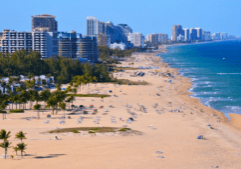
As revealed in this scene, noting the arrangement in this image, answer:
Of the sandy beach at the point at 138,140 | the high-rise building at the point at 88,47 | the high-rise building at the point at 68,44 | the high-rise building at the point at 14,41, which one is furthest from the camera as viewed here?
the high-rise building at the point at 88,47

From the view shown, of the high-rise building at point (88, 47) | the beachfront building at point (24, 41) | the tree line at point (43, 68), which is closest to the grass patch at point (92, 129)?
the tree line at point (43, 68)

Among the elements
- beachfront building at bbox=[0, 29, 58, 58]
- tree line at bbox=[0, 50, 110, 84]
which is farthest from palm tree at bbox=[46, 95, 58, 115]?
beachfront building at bbox=[0, 29, 58, 58]

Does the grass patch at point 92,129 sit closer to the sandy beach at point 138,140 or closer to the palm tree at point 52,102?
the sandy beach at point 138,140

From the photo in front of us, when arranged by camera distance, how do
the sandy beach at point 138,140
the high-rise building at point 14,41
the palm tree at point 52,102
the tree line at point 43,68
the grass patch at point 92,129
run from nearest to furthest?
1. the sandy beach at point 138,140
2. the grass patch at point 92,129
3. the palm tree at point 52,102
4. the tree line at point 43,68
5. the high-rise building at point 14,41

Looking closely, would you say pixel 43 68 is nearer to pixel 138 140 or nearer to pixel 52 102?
pixel 52 102

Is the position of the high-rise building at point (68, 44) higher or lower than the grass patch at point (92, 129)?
higher

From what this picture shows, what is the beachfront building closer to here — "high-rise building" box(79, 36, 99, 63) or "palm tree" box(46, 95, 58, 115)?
"high-rise building" box(79, 36, 99, 63)
